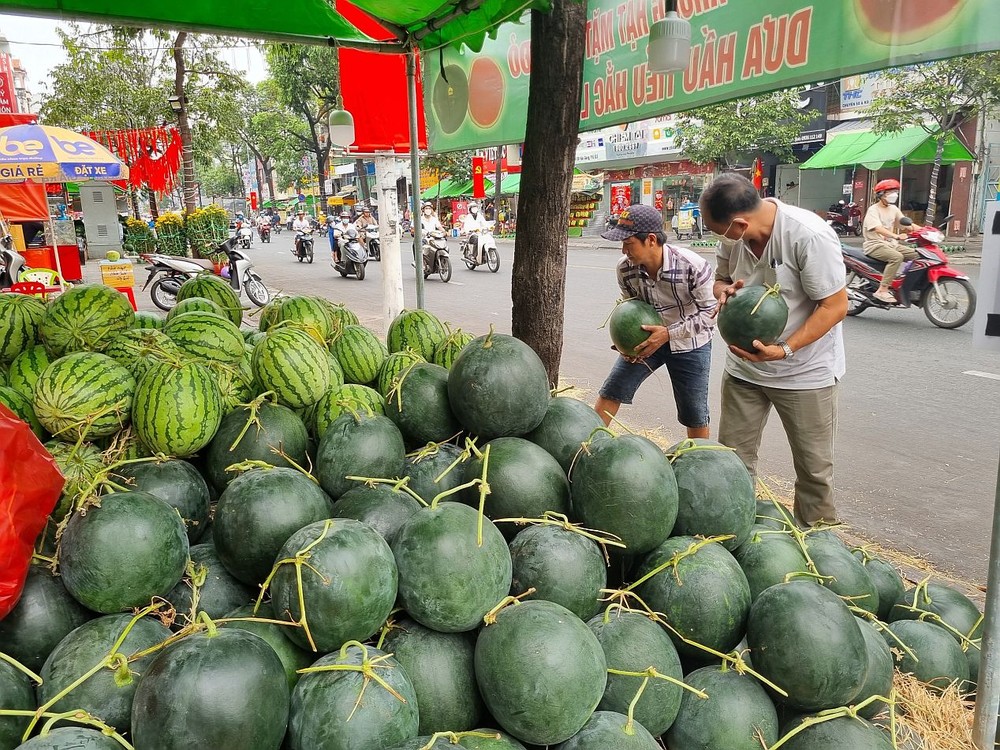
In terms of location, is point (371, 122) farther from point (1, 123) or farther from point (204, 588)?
point (1, 123)

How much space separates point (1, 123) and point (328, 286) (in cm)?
775

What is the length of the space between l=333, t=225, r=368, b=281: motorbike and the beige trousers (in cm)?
1401

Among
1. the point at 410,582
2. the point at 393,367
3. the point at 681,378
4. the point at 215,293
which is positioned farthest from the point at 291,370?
the point at 681,378

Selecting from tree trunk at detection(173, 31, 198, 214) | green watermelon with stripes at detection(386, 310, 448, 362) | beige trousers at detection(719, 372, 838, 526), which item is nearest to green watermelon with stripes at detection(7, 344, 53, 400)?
green watermelon with stripes at detection(386, 310, 448, 362)

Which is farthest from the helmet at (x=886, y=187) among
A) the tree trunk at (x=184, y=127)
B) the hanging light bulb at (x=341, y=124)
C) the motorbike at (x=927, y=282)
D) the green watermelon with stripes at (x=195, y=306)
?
the tree trunk at (x=184, y=127)

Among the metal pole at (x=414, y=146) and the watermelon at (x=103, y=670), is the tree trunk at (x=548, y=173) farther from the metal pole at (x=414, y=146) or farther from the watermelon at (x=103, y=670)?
the watermelon at (x=103, y=670)

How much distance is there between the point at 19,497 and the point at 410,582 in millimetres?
914

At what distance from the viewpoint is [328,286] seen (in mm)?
16109

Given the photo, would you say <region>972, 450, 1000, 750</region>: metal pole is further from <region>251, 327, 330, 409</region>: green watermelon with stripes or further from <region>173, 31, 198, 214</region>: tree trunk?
<region>173, 31, 198, 214</region>: tree trunk

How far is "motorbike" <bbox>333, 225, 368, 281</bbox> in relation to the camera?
16625 millimetres

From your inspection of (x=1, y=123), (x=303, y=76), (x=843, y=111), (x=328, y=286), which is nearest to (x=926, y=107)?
(x=843, y=111)

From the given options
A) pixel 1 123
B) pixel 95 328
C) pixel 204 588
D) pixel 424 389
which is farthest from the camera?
pixel 1 123

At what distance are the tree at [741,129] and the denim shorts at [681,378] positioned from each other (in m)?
20.2

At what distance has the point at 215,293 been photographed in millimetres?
3271
